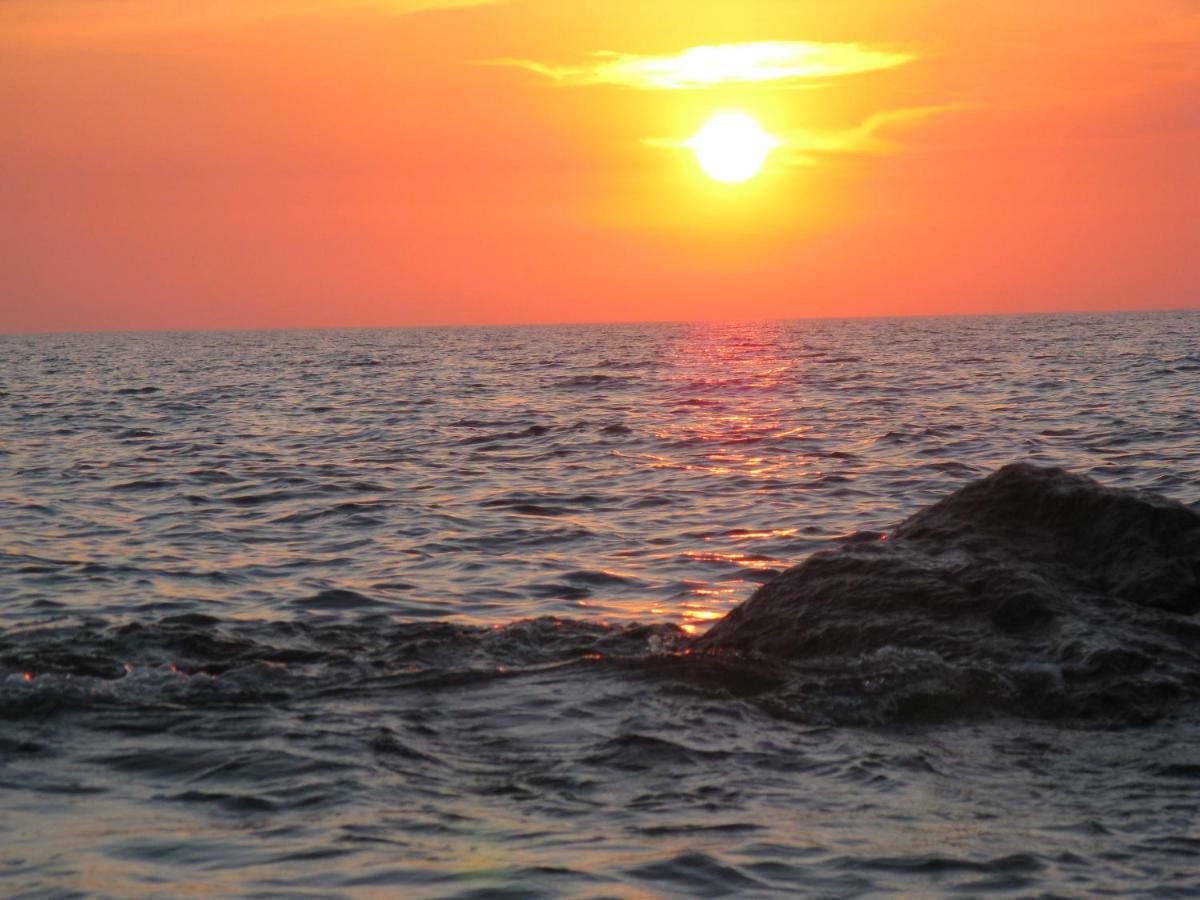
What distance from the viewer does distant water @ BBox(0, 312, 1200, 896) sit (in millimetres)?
5367

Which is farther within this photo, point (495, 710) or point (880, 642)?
point (880, 642)

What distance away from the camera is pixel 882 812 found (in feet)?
19.2

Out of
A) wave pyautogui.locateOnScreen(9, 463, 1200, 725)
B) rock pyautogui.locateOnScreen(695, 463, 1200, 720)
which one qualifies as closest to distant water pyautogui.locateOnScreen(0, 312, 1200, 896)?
wave pyautogui.locateOnScreen(9, 463, 1200, 725)

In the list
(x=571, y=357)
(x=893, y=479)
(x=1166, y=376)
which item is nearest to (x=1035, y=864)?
(x=893, y=479)

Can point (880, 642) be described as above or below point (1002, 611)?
below

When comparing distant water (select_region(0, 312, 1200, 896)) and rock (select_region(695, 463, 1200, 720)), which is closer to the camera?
distant water (select_region(0, 312, 1200, 896))

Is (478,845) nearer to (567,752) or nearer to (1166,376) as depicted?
(567,752)

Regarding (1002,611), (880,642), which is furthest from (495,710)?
(1002,611)

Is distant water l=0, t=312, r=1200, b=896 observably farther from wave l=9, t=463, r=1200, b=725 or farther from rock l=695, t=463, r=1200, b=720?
rock l=695, t=463, r=1200, b=720

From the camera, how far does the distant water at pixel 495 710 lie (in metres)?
5.37

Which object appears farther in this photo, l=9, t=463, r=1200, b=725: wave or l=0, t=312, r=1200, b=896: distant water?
l=9, t=463, r=1200, b=725: wave

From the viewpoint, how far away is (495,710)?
7613 millimetres

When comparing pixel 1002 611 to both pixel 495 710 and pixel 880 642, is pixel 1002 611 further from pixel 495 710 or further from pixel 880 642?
pixel 495 710

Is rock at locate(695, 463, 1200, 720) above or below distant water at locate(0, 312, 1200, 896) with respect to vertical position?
above
